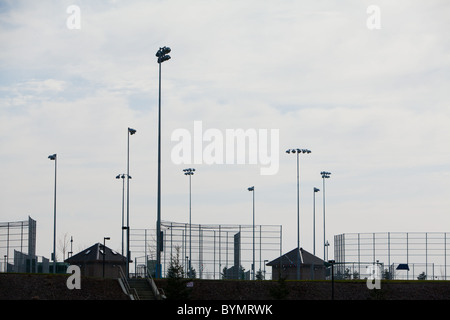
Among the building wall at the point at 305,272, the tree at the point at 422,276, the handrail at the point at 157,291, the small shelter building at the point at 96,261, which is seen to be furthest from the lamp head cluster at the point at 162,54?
the tree at the point at 422,276

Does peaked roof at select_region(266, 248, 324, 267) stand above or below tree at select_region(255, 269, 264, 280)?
above

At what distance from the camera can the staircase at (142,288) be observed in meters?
49.7

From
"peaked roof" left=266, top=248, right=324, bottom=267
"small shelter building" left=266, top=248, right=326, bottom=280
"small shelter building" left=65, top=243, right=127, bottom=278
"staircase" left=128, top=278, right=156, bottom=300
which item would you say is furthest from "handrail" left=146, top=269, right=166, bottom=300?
"peaked roof" left=266, top=248, right=324, bottom=267

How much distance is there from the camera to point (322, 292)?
2135 inches

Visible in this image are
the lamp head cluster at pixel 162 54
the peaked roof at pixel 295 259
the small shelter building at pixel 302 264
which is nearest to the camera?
the lamp head cluster at pixel 162 54

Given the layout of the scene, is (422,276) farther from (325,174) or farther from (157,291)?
(157,291)

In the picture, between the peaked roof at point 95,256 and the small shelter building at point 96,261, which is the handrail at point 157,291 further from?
the peaked roof at point 95,256

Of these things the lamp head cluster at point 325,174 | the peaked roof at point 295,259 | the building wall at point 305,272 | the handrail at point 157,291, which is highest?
the lamp head cluster at point 325,174

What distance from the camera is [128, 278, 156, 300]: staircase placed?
163 feet

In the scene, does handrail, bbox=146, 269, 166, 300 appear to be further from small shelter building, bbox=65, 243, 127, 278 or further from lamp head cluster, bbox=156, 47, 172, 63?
small shelter building, bbox=65, 243, 127, 278

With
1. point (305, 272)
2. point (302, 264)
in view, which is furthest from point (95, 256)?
point (305, 272)

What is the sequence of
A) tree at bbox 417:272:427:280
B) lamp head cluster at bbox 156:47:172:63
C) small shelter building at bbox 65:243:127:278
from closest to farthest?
1. lamp head cluster at bbox 156:47:172:63
2. small shelter building at bbox 65:243:127:278
3. tree at bbox 417:272:427:280

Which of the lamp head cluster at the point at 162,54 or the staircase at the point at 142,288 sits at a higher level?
the lamp head cluster at the point at 162,54
